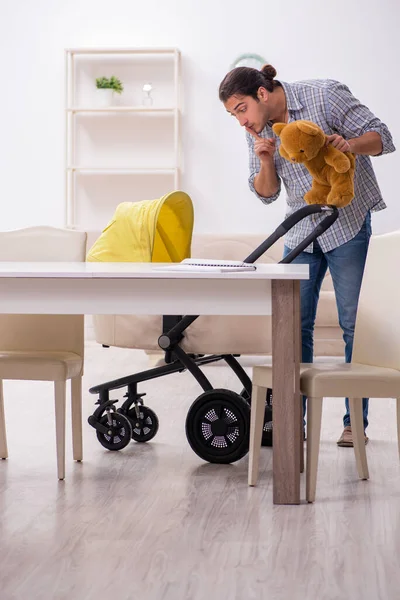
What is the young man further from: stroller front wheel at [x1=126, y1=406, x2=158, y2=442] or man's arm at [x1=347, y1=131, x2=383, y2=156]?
stroller front wheel at [x1=126, y1=406, x2=158, y2=442]

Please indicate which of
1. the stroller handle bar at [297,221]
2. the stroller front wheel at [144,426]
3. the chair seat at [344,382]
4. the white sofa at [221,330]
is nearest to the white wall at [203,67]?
the white sofa at [221,330]

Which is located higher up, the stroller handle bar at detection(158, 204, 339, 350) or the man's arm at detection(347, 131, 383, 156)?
the man's arm at detection(347, 131, 383, 156)

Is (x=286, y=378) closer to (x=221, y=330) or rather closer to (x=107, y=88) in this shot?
(x=221, y=330)

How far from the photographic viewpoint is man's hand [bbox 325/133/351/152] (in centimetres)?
271

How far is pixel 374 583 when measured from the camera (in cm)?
174

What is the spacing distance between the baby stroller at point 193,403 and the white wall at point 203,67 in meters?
3.35

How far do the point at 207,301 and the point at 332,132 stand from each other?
969 millimetres

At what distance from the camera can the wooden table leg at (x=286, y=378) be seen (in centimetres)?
227

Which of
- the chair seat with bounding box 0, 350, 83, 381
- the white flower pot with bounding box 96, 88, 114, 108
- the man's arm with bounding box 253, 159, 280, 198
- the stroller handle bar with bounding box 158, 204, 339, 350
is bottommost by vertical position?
the chair seat with bounding box 0, 350, 83, 381

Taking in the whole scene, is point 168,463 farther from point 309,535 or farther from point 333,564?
point 333,564

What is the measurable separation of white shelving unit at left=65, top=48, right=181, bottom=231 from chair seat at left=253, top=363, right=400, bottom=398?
13.4 feet

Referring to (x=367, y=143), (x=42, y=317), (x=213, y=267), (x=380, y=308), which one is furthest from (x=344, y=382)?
(x=42, y=317)

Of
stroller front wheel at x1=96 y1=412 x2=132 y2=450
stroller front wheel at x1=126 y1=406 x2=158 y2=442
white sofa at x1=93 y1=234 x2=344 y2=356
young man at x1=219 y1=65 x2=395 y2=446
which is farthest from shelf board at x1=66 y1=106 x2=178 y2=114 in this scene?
stroller front wheel at x1=96 y1=412 x2=132 y2=450

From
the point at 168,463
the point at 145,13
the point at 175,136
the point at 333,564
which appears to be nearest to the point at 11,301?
the point at 168,463
